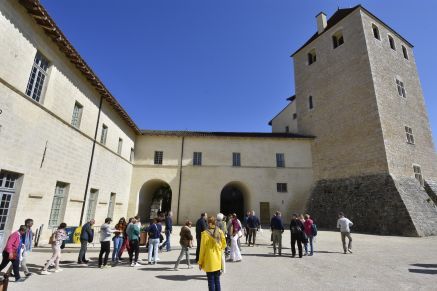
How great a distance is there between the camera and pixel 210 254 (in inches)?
189

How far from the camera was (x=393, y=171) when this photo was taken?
19.0m

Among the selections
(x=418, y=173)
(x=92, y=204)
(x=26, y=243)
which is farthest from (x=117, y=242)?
Result: (x=418, y=173)

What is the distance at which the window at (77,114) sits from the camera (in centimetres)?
1414

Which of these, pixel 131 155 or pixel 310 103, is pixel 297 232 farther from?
pixel 310 103

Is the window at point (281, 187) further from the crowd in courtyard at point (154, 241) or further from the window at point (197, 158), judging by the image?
the crowd in courtyard at point (154, 241)

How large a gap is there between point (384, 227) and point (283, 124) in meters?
18.5

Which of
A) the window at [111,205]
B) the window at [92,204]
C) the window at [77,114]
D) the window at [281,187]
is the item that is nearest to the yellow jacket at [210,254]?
the window at [77,114]

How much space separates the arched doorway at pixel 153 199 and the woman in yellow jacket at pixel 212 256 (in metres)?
17.7

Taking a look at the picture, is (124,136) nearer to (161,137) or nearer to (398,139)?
(161,137)

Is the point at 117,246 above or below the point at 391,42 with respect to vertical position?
below

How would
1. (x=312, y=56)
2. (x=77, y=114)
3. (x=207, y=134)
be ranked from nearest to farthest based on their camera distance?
(x=77, y=114), (x=207, y=134), (x=312, y=56)

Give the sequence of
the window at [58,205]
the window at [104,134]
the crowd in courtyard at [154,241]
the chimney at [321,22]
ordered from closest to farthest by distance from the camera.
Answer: the crowd in courtyard at [154,241]
the window at [58,205]
the window at [104,134]
the chimney at [321,22]

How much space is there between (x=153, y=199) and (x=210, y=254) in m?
26.0

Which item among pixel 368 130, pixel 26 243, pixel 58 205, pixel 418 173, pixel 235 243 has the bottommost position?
pixel 235 243
